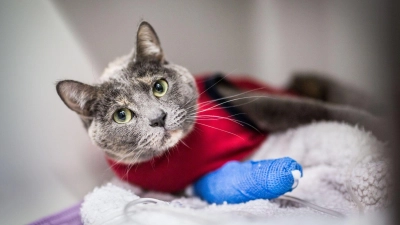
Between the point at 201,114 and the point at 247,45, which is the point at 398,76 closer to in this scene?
the point at 201,114

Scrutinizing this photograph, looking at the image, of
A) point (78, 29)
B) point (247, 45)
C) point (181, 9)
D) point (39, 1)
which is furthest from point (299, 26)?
point (39, 1)

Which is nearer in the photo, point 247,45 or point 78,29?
point 78,29

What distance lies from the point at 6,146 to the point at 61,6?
0.44m

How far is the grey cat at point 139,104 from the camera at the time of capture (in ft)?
2.86

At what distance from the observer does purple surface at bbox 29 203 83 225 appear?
0.92 m

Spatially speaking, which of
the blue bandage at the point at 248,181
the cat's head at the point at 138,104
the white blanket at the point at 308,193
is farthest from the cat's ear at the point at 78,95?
the blue bandage at the point at 248,181

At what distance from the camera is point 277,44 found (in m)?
1.62

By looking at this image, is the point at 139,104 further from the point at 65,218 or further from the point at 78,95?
the point at 65,218

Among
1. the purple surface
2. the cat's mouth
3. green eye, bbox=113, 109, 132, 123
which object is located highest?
green eye, bbox=113, 109, 132, 123

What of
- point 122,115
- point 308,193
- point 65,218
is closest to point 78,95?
point 122,115

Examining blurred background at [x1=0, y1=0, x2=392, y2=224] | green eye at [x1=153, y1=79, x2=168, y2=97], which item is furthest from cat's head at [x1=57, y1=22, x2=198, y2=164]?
blurred background at [x1=0, y1=0, x2=392, y2=224]

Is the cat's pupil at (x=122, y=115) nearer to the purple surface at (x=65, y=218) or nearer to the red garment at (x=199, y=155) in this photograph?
the red garment at (x=199, y=155)

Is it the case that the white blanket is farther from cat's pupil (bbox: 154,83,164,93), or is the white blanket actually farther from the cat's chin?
cat's pupil (bbox: 154,83,164,93)

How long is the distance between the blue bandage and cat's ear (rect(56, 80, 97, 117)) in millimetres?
409
